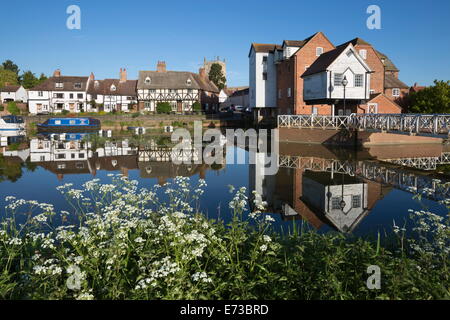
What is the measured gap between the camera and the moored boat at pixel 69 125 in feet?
151

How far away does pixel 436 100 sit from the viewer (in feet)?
122

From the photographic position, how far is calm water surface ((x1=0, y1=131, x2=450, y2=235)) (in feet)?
36.1

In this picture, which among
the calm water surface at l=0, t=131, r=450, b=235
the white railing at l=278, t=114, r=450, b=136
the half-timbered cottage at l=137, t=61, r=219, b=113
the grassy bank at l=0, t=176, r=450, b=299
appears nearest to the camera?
the grassy bank at l=0, t=176, r=450, b=299

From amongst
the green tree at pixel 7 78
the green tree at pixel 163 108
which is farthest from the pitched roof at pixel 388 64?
the green tree at pixel 7 78

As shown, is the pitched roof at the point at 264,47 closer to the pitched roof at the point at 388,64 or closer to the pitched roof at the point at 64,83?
the pitched roof at the point at 388,64

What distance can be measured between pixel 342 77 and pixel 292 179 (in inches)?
723

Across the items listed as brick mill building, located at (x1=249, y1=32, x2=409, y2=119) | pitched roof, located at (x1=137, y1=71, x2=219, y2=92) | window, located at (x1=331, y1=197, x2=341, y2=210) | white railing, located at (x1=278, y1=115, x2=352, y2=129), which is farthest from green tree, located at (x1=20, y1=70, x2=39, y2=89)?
window, located at (x1=331, y1=197, x2=341, y2=210)

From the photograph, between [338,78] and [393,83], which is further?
[393,83]

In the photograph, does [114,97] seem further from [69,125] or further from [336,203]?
[336,203]

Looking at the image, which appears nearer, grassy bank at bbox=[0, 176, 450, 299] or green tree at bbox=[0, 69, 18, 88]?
grassy bank at bbox=[0, 176, 450, 299]

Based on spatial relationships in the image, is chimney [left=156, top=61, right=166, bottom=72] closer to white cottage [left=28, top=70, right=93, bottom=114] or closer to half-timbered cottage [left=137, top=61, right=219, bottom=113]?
half-timbered cottage [left=137, top=61, right=219, bottom=113]

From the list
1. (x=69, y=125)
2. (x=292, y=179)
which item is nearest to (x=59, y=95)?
(x=69, y=125)

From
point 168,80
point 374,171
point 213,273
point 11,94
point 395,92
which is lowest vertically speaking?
point 213,273
